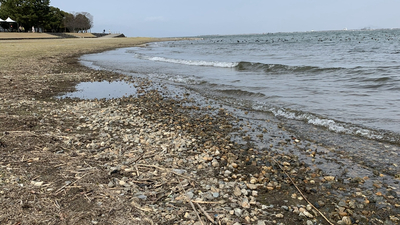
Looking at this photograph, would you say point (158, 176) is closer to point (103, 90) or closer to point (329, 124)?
point (329, 124)

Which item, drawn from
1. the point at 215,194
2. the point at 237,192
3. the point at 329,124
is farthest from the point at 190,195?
the point at 329,124

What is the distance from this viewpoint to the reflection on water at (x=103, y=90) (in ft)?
38.6

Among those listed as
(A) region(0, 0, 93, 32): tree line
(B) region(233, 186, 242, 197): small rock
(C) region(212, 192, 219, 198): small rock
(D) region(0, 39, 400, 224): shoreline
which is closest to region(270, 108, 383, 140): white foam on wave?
Answer: (D) region(0, 39, 400, 224): shoreline

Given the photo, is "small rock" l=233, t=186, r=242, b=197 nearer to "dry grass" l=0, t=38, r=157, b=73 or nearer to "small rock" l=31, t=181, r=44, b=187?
"small rock" l=31, t=181, r=44, b=187

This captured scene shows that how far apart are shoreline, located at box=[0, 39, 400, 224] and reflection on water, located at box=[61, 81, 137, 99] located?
338 cm

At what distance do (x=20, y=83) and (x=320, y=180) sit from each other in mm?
14305

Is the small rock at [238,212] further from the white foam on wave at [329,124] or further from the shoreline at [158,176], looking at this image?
the white foam on wave at [329,124]

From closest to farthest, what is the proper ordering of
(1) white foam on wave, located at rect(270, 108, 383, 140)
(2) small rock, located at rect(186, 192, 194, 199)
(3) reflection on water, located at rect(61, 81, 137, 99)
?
(2) small rock, located at rect(186, 192, 194, 199)
(1) white foam on wave, located at rect(270, 108, 383, 140)
(3) reflection on water, located at rect(61, 81, 137, 99)

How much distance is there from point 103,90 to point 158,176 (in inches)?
375

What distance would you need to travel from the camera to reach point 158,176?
4.81 metres

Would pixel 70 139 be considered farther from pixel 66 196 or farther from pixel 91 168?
pixel 66 196

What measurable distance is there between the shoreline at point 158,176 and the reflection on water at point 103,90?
3383mm

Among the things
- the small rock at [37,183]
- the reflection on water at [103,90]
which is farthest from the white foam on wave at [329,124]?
the small rock at [37,183]

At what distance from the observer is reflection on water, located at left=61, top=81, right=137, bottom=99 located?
11.8 m
